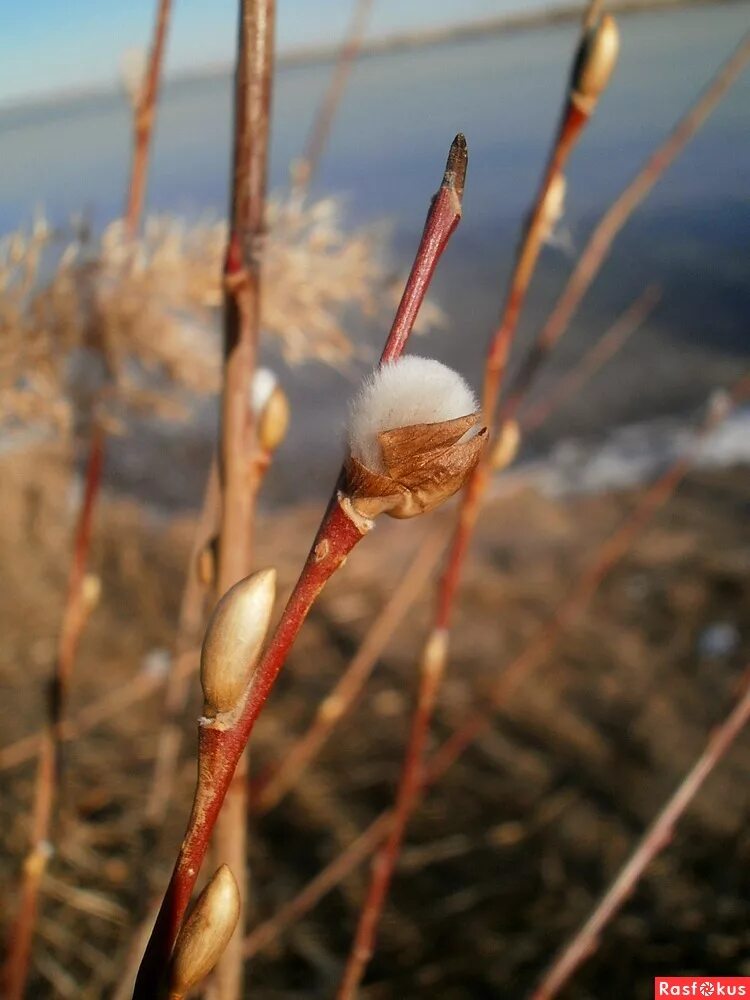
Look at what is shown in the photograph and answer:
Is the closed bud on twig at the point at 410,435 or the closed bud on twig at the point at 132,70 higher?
the closed bud on twig at the point at 132,70

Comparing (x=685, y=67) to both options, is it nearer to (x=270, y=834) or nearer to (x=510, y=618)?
(x=510, y=618)

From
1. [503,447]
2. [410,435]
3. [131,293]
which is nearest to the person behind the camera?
[410,435]

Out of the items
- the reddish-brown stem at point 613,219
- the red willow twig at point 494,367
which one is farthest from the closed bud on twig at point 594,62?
the reddish-brown stem at point 613,219

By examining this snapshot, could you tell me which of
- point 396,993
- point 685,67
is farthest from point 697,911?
point 685,67

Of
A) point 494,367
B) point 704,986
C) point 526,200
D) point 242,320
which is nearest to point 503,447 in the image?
point 494,367

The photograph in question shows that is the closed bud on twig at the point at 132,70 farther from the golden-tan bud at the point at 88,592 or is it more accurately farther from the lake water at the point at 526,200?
the lake water at the point at 526,200

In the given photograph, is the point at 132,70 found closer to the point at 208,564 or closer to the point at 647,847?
the point at 208,564
